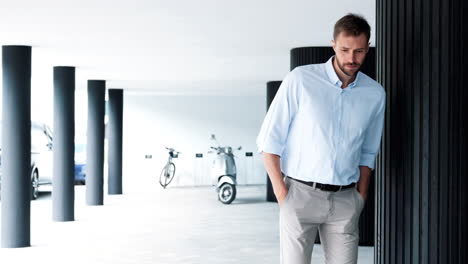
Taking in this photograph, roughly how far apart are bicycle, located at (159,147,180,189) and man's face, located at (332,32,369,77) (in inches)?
614

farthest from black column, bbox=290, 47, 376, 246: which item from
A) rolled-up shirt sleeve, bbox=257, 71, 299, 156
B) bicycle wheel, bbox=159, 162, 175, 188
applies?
bicycle wheel, bbox=159, 162, 175, 188

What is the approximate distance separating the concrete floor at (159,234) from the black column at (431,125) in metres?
4.47

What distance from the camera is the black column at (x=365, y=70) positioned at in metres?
8.16

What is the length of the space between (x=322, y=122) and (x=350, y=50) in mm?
265

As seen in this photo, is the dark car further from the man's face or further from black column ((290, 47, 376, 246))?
the man's face

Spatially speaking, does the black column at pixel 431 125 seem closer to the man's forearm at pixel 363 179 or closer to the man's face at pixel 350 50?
the man's forearm at pixel 363 179

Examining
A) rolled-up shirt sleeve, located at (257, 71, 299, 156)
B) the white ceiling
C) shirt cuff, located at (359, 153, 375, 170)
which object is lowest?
shirt cuff, located at (359, 153, 375, 170)

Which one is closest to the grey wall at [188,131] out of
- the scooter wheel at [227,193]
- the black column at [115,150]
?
the black column at [115,150]

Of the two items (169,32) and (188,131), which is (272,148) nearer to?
(169,32)

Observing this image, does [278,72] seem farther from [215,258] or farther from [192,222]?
[215,258]

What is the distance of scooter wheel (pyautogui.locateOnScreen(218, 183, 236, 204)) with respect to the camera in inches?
526

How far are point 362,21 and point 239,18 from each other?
4349 millimetres

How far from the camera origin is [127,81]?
571 inches

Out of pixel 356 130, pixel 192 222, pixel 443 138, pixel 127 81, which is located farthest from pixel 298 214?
pixel 127 81
